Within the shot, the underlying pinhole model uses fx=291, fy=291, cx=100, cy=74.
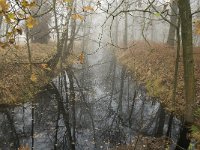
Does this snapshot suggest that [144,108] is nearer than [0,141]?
No

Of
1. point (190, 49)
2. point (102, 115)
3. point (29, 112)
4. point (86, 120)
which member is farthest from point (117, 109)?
point (190, 49)

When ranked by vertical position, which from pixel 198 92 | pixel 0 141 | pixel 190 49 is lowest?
pixel 0 141

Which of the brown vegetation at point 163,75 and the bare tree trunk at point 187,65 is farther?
the brown vegetation at point 163,75

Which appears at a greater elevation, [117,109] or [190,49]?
[190,49]

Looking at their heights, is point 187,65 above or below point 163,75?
above

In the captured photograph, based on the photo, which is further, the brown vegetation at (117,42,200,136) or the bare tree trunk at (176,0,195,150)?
the brown vegetation at (117,42,200,136)

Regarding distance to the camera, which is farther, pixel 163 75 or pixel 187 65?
pixel 163 75

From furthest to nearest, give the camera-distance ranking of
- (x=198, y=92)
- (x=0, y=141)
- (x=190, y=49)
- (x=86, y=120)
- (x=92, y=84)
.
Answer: (x=92, y=84)
(x=198, y=92)
(x=86, y=120)
(x=0, y=141)
(x=190, y=49)

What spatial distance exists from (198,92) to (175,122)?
2.46m

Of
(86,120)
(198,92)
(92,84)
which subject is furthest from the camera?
(92,84)

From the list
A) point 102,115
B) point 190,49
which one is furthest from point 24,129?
point 190,49

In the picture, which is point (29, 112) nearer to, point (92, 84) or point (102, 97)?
point (102, 97)

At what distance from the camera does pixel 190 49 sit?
9.32 m

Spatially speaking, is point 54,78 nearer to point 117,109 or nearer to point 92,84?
point 92,84
